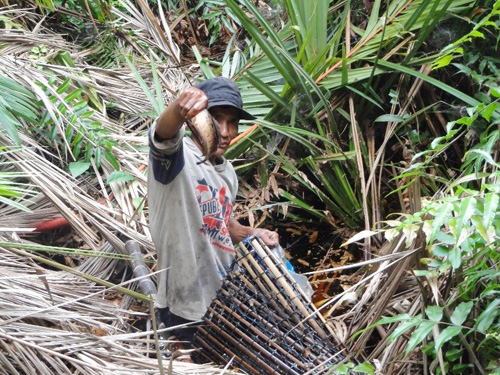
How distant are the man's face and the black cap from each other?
0.03 m

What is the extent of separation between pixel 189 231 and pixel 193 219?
0.04 metres

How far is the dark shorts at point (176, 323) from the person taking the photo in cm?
257

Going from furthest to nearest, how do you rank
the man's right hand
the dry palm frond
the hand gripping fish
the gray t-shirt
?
the gray t-shirt < the hand gripping fish < the man's right hand < the dry palm frond

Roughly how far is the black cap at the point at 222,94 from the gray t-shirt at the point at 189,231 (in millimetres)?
165

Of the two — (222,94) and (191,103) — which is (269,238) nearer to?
(222,94)

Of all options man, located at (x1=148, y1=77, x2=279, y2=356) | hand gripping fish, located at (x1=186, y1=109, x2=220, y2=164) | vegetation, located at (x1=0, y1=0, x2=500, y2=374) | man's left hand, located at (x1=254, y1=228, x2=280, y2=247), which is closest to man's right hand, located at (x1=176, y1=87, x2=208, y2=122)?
hand gripping fish, located at (x1=186, y1=109, x2=220, y2=164)

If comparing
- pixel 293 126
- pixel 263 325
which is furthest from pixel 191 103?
pixel 293 126

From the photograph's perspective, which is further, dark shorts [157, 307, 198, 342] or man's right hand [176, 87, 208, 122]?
dark shorts [157, 307, 198, 342]

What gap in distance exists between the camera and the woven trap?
2.15 meters

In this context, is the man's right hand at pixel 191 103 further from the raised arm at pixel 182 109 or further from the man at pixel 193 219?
the man at pixel 193 219

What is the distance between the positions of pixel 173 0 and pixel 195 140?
2.47 meters

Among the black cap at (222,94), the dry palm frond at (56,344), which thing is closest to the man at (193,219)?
the black cap at (222,94)

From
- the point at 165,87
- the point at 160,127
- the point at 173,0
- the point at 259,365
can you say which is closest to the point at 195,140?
the point at 160,127

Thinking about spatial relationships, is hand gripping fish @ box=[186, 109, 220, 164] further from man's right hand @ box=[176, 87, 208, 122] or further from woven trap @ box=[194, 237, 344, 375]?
woven trap @ box=[194, 237, 344, 375]
